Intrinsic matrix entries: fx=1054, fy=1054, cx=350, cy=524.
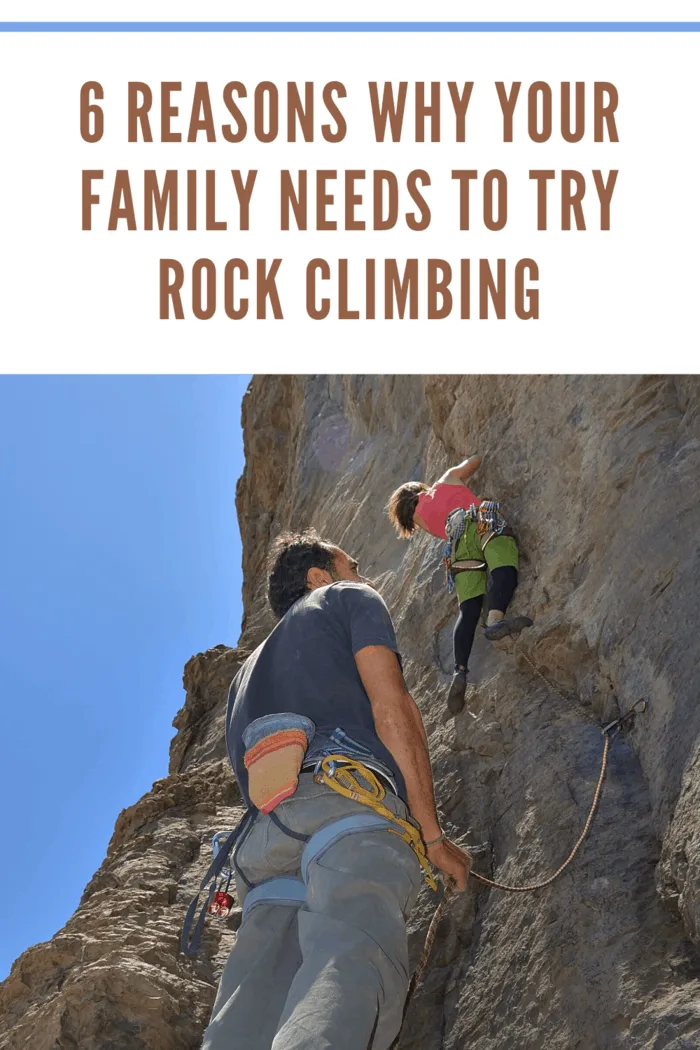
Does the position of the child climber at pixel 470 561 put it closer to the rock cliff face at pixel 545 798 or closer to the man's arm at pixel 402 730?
the rock cliff face at pixel 545 798

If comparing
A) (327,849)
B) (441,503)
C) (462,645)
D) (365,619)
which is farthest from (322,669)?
(441,503)

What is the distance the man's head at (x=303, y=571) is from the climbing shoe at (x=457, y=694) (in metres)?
1.88

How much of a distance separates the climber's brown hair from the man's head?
3.06 m

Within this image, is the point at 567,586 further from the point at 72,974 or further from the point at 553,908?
the point at 72,974

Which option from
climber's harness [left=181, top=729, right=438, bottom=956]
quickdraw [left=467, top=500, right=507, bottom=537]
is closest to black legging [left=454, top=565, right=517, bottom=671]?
quickdraw [left=467, top=500, right=507, bottom=537]

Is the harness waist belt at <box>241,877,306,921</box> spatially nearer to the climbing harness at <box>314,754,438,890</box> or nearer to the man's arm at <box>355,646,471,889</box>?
the climbing harness at <box>314,754,438,890</box>

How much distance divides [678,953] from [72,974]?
3.38 metres

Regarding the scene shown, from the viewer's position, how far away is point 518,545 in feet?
23.7

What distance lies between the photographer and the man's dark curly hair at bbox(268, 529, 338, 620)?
5043mm

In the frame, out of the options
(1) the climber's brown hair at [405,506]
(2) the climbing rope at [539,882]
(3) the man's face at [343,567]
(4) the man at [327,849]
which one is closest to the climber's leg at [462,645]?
(1) the climber's brown hair at [405,506]

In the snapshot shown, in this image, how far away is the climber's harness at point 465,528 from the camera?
719cm

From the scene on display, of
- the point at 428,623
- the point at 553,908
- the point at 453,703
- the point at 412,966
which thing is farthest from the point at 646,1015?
the point at 428,623

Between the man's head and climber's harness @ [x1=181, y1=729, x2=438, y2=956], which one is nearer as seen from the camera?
climber's harness @ [x1=181, y1=729, x2=438, y2=956]

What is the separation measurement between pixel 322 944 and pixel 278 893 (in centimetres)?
67
